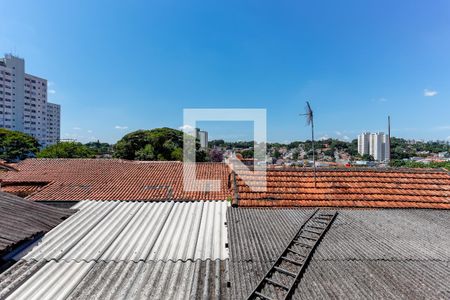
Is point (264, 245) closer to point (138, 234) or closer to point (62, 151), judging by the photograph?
point (138, 234)

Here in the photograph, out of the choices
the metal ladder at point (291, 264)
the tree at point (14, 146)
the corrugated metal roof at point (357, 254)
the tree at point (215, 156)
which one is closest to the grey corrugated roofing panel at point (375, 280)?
the corrugated metal roof at point (357, 254)

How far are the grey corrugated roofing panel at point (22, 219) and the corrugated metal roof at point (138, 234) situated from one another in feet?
0.85

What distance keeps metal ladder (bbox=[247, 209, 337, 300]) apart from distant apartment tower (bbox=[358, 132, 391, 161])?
85.6 metres

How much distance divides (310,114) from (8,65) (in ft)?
289

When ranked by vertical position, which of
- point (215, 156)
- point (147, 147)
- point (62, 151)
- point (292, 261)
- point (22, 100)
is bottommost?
point (292, 261)

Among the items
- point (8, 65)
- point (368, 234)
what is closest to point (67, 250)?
point (368, 234)

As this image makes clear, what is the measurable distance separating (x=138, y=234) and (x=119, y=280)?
55.5 inches

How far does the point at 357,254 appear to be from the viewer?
3717 mm

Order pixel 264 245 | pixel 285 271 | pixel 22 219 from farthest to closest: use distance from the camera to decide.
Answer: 1. pixel 22 219
2. pixel 264 245
3. pixel 285 271

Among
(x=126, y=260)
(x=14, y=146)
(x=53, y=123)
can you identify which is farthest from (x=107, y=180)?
(x=53, y=123)

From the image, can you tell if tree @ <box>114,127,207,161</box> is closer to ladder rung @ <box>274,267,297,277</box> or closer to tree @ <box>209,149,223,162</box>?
tree @ <box>209,149,223,162</box>

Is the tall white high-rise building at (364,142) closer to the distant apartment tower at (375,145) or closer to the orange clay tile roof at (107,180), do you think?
the distant apartment tower at (375,145)

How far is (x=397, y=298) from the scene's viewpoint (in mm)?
2732

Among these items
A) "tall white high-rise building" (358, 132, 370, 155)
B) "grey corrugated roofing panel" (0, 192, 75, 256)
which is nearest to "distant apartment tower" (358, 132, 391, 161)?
"tall white high-rise building" (358, 132, 370, 155)
